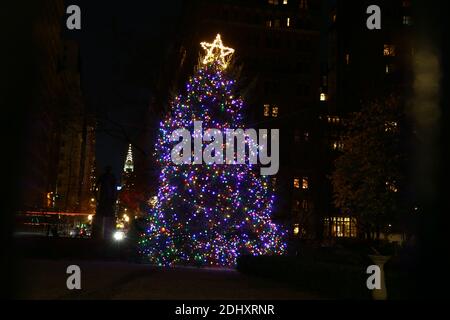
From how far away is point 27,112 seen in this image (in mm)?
6383

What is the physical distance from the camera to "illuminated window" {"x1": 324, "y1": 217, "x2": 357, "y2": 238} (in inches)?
3059

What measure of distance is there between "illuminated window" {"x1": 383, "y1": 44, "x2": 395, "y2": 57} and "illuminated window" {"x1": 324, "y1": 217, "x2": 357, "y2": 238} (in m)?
26.7

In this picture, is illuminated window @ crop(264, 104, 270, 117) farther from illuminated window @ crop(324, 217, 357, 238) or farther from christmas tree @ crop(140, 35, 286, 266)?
christmas tree @ crop(140, 35, 286, 266)

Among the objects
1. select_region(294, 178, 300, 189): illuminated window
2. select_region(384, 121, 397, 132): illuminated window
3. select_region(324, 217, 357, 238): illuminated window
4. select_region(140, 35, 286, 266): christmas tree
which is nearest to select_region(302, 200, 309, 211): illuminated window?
select_region(294, 178, 300, 189): illuminated window

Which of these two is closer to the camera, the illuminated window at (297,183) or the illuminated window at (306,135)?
the illuminated window at (297,183)

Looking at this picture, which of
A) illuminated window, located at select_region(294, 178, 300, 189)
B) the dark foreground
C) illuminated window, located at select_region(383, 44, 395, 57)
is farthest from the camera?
illuminated window, located at select_region(383, 44, 395, 57)

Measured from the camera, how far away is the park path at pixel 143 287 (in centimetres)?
1042

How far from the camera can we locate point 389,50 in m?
86.2

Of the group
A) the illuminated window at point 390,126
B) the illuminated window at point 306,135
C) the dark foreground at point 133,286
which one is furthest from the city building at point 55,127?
the illuminated window at point 306,135

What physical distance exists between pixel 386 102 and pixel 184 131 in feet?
35.1

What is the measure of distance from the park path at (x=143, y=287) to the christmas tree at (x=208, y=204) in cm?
623

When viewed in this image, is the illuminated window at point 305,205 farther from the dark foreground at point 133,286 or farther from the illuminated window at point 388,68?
the dark foreground at point 133,286

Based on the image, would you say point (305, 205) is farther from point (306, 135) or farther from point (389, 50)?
point (389, 50)

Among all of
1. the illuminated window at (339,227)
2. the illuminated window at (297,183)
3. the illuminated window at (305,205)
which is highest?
the illuminated window at (297,183)
